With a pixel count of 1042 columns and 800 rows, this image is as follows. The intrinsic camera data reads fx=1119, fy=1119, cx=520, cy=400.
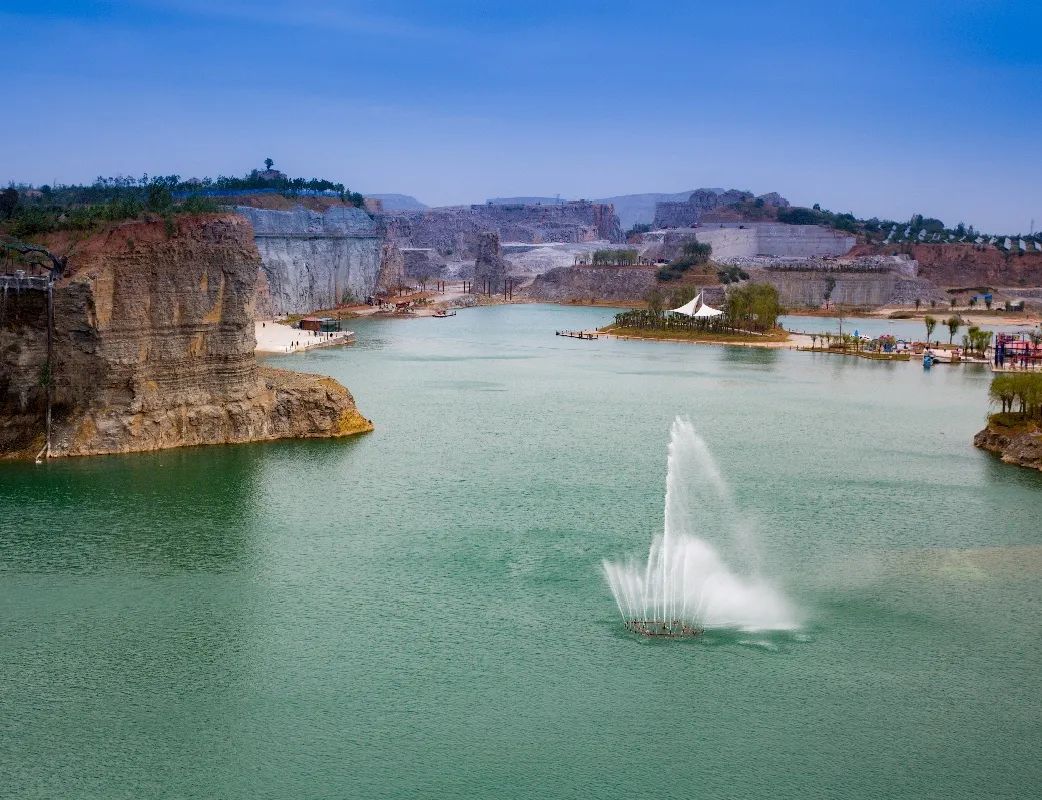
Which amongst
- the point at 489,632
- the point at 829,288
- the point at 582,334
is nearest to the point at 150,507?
the point at 489,632

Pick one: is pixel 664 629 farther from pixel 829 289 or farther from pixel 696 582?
pixel 829 289

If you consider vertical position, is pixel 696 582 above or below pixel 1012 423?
below

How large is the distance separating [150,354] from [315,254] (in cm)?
10886

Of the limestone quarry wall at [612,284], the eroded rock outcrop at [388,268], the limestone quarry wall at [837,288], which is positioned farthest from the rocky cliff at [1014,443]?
the limestone quarry wall at [612,284]

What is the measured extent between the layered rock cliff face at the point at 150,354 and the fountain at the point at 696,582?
734 inches

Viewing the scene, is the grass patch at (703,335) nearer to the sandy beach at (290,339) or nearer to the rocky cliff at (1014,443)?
the sandy beach at (290,339)

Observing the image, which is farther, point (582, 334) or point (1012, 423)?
point (582, 334)

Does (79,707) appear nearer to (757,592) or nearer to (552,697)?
(552,697)

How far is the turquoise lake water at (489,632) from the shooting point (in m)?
20.3

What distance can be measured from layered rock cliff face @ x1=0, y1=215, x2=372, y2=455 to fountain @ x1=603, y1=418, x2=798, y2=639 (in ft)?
61.1

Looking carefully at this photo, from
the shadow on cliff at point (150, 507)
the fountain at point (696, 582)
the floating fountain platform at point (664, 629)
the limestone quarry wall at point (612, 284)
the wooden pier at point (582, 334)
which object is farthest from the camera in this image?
the limestone quarry wall at point (612, 284)

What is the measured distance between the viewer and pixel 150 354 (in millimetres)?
43781

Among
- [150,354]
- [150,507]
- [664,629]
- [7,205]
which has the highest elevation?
[7,205]

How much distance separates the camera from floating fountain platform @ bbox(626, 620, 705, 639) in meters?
26.0
